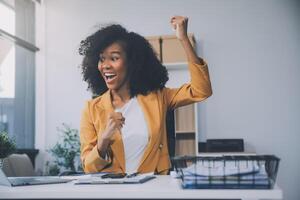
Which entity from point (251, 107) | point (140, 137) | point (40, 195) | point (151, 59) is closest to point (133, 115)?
point (140, 137)

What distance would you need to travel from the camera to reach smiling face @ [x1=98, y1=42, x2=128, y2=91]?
72.0 inches

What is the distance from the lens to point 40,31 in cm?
537

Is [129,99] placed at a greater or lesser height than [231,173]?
greater

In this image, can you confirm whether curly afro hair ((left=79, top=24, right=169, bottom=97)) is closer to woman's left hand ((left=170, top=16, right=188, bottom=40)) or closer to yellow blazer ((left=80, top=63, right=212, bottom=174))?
yellow blazer ((left=80, top=63, right=212, bottom=174))

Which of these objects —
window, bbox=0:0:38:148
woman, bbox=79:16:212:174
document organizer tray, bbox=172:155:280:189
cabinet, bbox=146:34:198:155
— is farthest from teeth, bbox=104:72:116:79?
window, bbox=0:0:38:148

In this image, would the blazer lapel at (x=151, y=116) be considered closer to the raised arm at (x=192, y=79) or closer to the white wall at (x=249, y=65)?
the raised arm at (x=192, y=79)

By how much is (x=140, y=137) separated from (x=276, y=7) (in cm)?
365

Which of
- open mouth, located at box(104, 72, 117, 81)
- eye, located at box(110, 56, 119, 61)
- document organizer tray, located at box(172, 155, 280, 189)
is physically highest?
eye, located at box(110, 56, 119, 61)

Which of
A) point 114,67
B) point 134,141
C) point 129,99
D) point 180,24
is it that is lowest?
point 134,141

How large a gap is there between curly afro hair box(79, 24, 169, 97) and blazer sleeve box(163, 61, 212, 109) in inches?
3.1

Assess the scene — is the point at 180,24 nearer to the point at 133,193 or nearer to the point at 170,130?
the point at 170,130

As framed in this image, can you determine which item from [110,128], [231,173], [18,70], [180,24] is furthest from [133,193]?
[18,70]

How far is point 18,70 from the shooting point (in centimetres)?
503

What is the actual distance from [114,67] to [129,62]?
0.08 m
